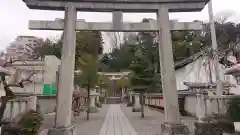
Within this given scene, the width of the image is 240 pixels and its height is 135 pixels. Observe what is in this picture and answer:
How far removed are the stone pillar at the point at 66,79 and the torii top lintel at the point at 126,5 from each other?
14.3 inches

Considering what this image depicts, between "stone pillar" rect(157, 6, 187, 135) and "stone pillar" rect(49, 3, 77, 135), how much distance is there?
3.29 metres

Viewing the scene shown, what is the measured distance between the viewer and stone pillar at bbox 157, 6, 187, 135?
7.27 metres

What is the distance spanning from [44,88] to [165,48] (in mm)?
13604

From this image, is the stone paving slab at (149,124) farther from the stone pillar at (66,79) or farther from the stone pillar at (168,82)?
the stone pillar at (66,79)

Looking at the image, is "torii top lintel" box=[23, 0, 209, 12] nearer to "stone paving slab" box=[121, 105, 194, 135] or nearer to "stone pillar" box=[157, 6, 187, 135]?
"stone pillar" box=[157, 6, 187, 135]

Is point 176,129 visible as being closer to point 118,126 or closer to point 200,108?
point 200,108

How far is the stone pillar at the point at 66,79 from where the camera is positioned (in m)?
6.96

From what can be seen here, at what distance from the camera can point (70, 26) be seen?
7520 mm

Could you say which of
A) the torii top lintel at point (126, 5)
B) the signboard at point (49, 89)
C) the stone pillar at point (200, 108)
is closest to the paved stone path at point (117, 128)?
the stone pillar at point (200, 108)

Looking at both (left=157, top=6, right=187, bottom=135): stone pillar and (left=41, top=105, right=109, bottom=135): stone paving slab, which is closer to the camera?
(left=157, top=6, right=187, bottom=135): stone pillar

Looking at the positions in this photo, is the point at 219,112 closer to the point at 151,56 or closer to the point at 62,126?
the point at 62,126

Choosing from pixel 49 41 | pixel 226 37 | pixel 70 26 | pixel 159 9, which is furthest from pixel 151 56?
pixel 49 41

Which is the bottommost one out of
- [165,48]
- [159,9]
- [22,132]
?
[22,132]

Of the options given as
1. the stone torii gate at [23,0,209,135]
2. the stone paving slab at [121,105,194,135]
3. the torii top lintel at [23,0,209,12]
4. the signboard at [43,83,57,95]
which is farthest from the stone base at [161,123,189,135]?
the signboard at [43,83,57,95]
